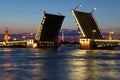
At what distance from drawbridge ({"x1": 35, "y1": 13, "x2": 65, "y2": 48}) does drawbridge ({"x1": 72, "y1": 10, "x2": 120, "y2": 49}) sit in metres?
6.45

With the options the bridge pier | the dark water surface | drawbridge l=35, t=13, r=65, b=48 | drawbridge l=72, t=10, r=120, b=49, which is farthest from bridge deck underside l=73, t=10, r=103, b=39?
the dark water surface

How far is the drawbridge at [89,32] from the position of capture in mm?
121994

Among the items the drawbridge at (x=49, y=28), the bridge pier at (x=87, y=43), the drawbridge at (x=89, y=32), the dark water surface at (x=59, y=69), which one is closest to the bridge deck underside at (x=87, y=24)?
the drawbridge at (x=89, y=32)

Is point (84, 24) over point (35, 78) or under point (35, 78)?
over

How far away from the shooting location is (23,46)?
19312 cm

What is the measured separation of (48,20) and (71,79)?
101 metres

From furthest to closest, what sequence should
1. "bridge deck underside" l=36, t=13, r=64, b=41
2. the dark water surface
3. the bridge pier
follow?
1. the bridge pier
2. "bridge deck underside" l=36, t=13, r=64, b=41
3. the dark water surface

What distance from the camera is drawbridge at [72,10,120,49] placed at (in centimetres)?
12199

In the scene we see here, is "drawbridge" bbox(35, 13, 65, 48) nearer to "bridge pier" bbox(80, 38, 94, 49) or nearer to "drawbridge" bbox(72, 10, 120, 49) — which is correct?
"drawbridge" bbox(72, 10, 120, 49)

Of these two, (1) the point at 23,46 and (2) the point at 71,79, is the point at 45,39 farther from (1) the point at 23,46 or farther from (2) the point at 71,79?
(2) the point at 71,79

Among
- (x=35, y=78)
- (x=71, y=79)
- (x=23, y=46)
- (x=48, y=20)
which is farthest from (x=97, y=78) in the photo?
(x=23, y=46)

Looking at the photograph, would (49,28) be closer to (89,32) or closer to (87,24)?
(87,24)

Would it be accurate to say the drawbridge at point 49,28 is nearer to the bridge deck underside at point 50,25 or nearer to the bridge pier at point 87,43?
the bridge deck underside at point 50,25

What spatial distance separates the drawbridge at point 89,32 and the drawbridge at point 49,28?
6.45 metres
